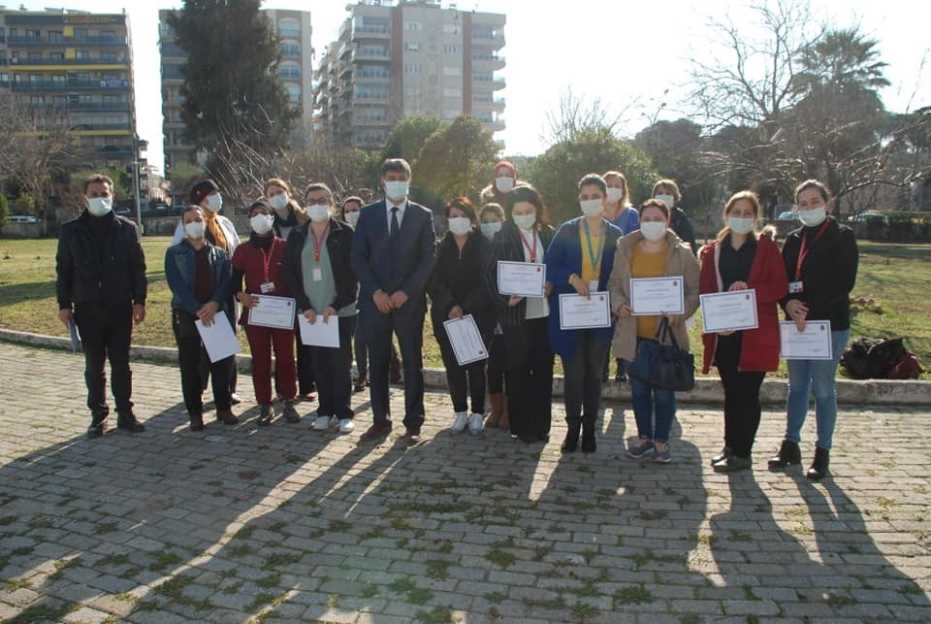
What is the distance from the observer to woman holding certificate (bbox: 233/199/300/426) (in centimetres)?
637

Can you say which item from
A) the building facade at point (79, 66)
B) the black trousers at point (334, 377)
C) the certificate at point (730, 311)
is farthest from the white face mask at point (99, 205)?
the building facade at point (79, 66)

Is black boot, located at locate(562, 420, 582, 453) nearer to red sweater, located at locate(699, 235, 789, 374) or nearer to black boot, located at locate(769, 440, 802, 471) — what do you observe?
red sweater, located at locate(699, 235, 789, 374)

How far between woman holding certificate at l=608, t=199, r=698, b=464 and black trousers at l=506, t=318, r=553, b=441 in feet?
2.33

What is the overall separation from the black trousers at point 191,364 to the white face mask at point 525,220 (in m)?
2.98

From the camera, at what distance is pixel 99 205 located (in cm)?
596

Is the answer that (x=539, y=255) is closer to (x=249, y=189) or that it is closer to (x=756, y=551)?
(x=756, y=551)

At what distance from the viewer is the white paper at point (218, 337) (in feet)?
20.2

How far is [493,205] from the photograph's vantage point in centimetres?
620

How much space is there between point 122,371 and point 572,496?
13.5ft

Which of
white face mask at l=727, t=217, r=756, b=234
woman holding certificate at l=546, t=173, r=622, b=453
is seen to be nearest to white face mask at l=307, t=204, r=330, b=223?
woman holding certificate at l=546, t=173, r=622, b=453

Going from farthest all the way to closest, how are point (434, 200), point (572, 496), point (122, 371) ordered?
point (434, 200) < point (122, 371) < point (572, 496)

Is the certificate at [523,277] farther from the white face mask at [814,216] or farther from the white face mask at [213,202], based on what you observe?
the white face mask at [213,202]

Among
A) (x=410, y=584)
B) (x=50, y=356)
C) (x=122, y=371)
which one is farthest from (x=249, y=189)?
(x=410, y=584)

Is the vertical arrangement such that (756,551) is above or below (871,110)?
below
